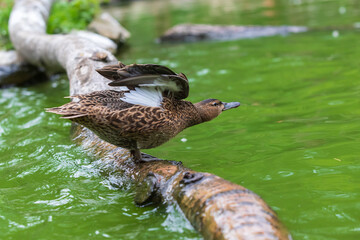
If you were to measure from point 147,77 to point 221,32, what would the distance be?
9008 mm

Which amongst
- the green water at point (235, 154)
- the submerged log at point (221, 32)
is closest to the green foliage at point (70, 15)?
the green water at point (235, 154)

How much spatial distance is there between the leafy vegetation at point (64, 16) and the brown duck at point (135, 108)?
6496mm

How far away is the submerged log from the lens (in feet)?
36.8

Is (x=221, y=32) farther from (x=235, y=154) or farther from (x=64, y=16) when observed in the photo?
(x=235, y=154)

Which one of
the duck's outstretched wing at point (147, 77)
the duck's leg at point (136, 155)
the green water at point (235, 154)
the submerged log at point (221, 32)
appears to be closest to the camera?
the green water at point (235, 154)

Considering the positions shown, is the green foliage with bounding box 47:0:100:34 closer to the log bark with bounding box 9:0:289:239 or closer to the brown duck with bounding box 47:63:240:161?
the log bark with bounding box 9:0:289:239

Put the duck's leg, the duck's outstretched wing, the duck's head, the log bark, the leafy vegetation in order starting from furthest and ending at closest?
the leafy vegetation, the duck's head, the duck's leg, the duck's outstretched wing, the log bark

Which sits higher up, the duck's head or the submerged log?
the duck's head

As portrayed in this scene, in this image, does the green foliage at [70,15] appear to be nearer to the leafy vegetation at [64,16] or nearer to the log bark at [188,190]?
the leafy vegetation at [64,16]

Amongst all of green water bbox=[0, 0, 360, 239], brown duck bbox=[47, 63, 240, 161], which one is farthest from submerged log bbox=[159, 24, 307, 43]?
brown duck bbox=[47, 63, 240, 161]

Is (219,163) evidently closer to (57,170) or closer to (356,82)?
(57,170)

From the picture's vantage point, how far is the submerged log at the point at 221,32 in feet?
36.8

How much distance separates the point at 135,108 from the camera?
3.14 meters

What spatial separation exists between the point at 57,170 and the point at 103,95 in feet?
3.60
